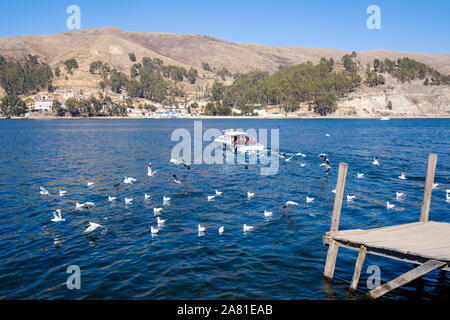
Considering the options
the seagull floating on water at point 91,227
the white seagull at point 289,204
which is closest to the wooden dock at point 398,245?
the white seagull at point 289,204

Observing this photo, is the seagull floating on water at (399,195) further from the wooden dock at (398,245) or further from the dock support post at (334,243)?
the dock support post at (334,243)

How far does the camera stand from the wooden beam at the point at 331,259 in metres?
14.5

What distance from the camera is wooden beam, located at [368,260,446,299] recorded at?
12047 mm

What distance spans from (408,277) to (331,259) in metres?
3.00

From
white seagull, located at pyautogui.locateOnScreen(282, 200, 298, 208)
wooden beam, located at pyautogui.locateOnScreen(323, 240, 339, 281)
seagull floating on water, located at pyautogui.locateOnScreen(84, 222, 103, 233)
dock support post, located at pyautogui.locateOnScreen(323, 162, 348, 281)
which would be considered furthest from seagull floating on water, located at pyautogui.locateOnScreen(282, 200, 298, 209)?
seagull floating on water, located at pyautogui.locateOnScreen(84, 222, 103, 233)

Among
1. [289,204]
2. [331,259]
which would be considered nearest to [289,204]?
[289,204]

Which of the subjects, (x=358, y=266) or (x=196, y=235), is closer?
(x=358, y=266)

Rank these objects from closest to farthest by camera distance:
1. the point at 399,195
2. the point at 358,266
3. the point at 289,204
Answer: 1. the point at 358,266
2. the point at 289,204
3. the point at 399,195

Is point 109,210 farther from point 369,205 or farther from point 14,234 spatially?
point 369,205

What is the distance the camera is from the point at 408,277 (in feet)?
41.0

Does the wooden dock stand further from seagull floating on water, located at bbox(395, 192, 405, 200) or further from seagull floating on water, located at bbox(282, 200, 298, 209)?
seagull floating on water, located at bbox(395, 192, 405, 200)

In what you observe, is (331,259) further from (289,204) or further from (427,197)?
(289,204)
